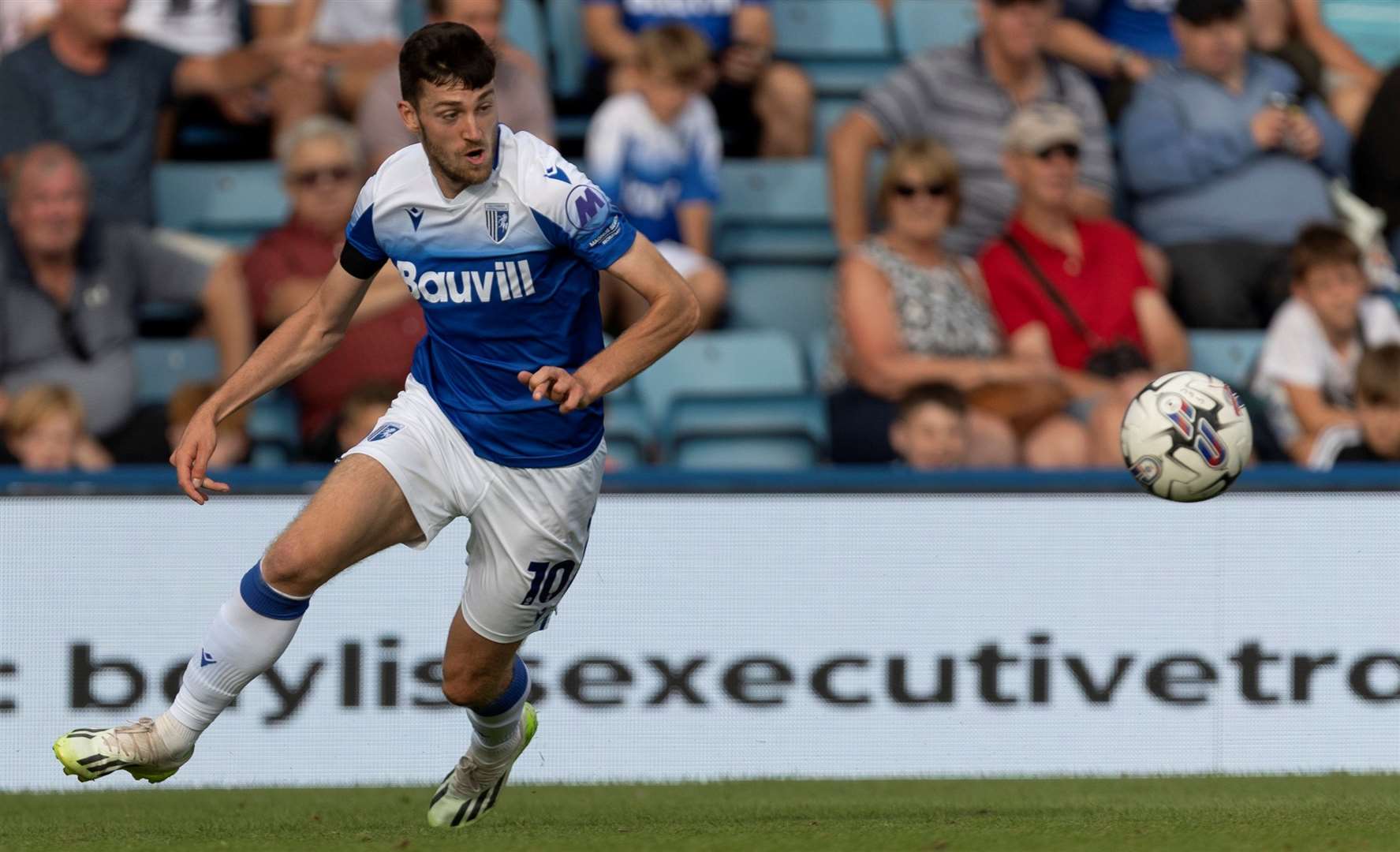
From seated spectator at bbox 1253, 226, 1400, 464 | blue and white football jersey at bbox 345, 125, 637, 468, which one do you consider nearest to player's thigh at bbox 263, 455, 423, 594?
blue and white football jersey at bbox 345, 125, 637, 468

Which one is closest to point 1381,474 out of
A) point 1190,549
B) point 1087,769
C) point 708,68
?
point 1190,549

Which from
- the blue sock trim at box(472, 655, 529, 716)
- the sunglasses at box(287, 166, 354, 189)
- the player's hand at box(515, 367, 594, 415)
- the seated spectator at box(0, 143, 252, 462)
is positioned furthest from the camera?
the sunglasses at box(287, 166, 354, 189)

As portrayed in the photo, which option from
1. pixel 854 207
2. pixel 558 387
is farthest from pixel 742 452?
pixel 558 387

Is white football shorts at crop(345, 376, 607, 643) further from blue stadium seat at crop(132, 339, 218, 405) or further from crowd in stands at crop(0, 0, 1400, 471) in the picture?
blue stadium seat at crop(132, 339, 218, 405)

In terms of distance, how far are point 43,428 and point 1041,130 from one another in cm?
487

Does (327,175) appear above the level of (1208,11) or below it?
below

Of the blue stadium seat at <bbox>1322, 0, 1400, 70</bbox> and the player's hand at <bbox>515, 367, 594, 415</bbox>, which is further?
the blue stadium seat at <bbox>1322, 0, 1400, 70</bbox>

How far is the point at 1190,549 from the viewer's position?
28.5 feet

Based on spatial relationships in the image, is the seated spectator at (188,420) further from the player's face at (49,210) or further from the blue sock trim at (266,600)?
the blue sock trim at (266,600)

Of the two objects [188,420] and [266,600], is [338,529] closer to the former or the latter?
[266,600]

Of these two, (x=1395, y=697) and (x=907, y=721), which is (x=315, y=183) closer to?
→ (x=907, y=721)

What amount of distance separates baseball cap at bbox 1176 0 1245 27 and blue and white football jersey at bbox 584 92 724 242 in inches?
107

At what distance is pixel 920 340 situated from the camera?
10078 mm

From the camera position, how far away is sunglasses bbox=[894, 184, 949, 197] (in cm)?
1022
